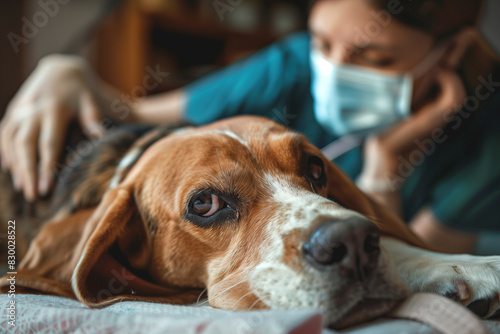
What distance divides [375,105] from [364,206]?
45.4 inches

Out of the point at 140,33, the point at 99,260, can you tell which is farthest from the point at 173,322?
the point at 140,33

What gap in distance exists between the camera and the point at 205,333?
848mm

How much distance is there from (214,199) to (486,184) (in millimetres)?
2321

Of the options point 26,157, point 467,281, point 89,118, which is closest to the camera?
point 467,281

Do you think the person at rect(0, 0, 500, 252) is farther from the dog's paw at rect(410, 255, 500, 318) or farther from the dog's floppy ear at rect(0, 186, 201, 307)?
the dog's paw at rect(410, 255, 500, 318)

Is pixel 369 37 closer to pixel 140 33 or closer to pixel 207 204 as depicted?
pixel 207 204

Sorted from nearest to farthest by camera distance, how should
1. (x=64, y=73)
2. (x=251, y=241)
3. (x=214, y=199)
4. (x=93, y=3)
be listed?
(x=251, y=241) → (x=214, y=199) → (x=64, y=73) → (x=93, y=3)

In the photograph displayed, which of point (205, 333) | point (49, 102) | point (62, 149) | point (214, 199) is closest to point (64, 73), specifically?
point (49, 102)

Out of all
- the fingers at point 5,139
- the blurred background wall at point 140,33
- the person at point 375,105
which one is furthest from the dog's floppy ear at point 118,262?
the blurred background wall at point 140,33

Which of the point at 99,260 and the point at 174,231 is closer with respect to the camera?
the point at 99,260

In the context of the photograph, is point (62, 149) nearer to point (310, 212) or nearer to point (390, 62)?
point (310, 212)

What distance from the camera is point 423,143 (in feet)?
10.1

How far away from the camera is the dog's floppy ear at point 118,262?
4.55 ft

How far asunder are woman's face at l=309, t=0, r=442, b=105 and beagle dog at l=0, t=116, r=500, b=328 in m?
1.08
